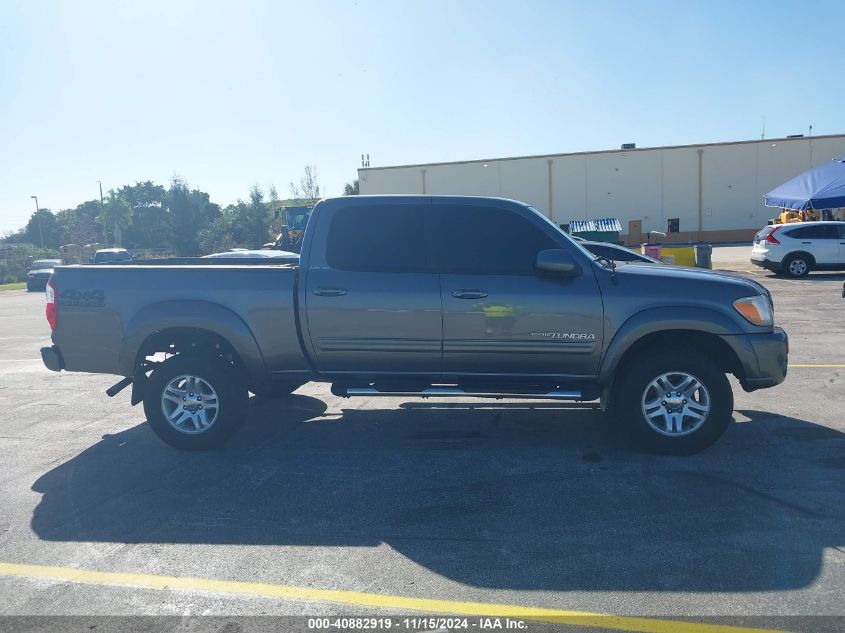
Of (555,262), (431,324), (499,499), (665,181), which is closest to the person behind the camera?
(499,499)

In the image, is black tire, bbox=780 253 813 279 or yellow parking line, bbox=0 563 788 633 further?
black tire, bbox=780 253 813 279

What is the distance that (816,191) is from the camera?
19.3 m

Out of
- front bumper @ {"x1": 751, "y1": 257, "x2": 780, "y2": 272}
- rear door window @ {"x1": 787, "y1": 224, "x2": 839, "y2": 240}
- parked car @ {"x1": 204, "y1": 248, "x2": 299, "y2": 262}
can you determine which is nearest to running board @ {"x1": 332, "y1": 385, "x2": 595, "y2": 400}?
parked car @ {"x1": 204, "y1": 248, "x2": 299, "y2": 262}

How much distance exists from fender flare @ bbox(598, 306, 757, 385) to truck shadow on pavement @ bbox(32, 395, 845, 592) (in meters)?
0.91

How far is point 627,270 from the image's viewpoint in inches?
220

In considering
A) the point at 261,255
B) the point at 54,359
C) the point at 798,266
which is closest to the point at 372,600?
the point at 54,359

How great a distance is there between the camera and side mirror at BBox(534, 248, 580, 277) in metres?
5.35

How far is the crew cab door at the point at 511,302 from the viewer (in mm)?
5453

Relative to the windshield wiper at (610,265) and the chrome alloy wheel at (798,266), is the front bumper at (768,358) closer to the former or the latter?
the windshield wiper at (610,265)

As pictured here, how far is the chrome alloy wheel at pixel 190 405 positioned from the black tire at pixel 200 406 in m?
0.03

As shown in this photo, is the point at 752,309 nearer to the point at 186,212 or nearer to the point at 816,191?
the point at 816,191

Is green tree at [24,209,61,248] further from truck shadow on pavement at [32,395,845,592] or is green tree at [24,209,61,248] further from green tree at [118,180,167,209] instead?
truck shadow on pavement at [32,395,845,592]

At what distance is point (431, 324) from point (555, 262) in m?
1.10

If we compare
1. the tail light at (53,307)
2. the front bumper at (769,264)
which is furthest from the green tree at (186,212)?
the tail light at (53,307)
